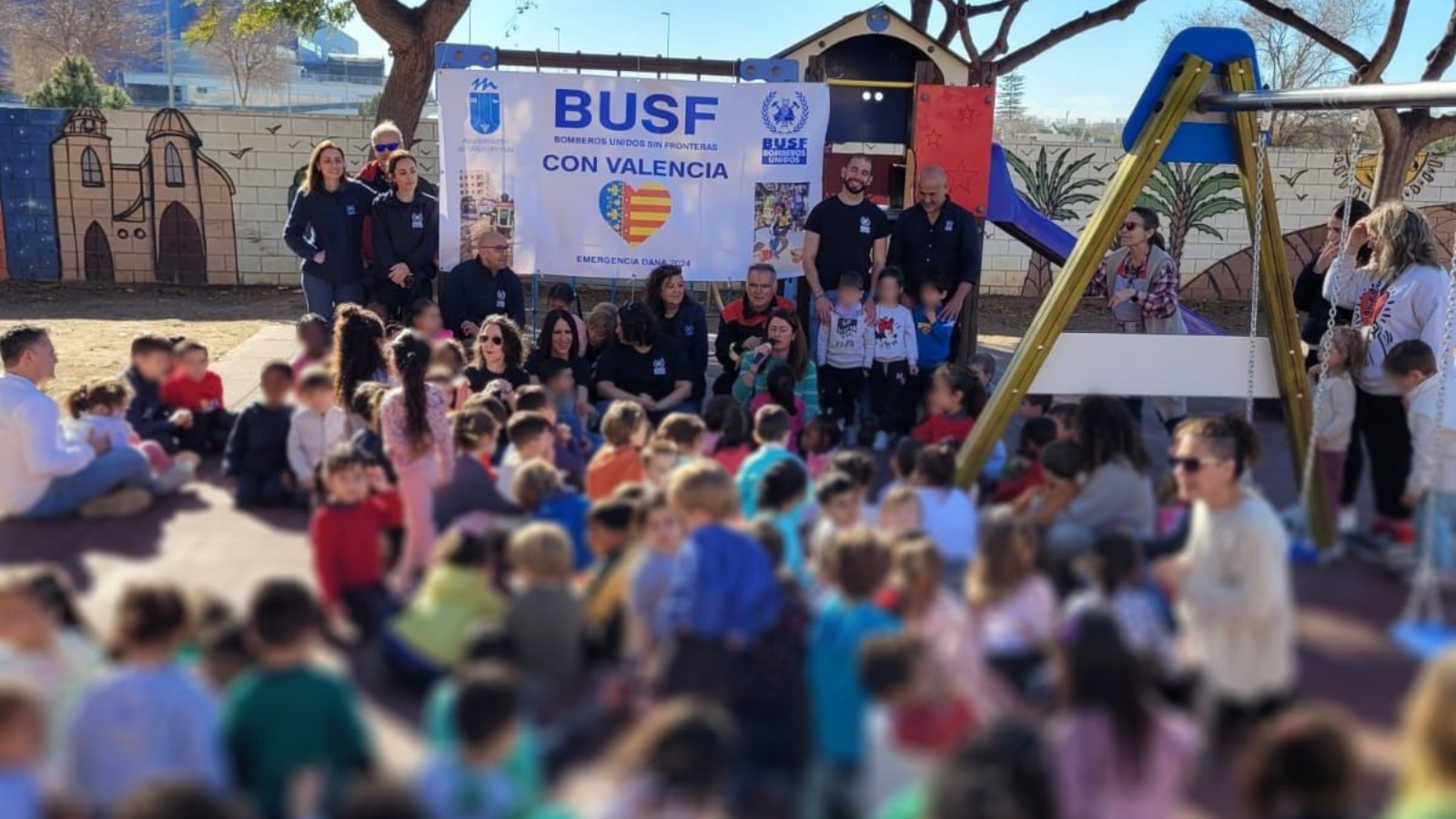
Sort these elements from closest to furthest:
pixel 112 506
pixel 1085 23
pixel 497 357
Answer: pixel 112 506 < pixel 497 357 < pixel 1085 23

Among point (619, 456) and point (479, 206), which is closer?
point (619, 456)

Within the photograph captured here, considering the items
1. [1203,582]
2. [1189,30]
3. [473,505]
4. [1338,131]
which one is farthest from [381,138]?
[1338,131]

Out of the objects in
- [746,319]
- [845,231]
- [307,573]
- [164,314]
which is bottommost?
[307,573]

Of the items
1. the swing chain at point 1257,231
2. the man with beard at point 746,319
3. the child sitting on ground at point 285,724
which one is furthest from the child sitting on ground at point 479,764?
the man with beard at point 746,319

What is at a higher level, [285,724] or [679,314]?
[679,314]

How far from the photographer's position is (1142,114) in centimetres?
621

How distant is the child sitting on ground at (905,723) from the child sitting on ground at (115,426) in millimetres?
4344

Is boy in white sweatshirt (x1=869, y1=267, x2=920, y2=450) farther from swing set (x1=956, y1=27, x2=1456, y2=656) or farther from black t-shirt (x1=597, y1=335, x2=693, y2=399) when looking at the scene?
swing set (x1=956, y1=27, x2=1456, y2=656)

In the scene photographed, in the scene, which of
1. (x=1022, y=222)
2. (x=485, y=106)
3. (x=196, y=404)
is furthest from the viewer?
(x=1022, y=222)

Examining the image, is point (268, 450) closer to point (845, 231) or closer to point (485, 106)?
point (485, 106)

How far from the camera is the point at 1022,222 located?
9828 mm

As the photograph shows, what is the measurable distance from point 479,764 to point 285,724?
51cm

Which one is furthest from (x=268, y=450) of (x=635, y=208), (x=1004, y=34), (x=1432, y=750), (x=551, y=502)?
(x=1004, y=34)

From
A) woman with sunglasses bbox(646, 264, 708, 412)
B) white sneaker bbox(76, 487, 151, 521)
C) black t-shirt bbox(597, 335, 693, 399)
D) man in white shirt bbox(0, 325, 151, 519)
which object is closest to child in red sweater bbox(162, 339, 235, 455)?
man in white shirt bbox(0, 325, 151, 519)
